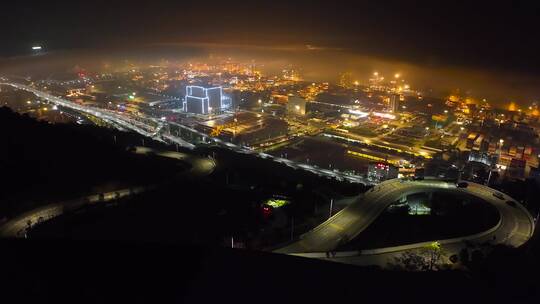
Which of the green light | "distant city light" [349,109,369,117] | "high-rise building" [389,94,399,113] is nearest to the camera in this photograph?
the green light

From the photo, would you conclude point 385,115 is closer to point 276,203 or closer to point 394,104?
point 394,104

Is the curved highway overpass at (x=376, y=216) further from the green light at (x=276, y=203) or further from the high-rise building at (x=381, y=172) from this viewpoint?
the high-rise building at (x=381, y=172)

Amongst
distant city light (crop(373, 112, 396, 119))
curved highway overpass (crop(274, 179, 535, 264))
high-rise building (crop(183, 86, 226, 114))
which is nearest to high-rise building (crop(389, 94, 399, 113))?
distant city light (crop(373, 112, 396, 119))

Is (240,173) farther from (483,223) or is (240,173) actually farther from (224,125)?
(224,125)

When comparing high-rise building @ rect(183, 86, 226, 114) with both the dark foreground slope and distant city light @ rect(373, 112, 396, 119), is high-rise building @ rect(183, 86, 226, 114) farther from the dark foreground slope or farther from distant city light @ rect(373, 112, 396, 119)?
the dark foreground slope

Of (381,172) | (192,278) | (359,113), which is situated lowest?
(381,172)

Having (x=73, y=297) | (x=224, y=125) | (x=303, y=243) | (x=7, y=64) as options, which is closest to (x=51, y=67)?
(x=7, y=64)

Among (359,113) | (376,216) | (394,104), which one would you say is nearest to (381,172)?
(376,216)
